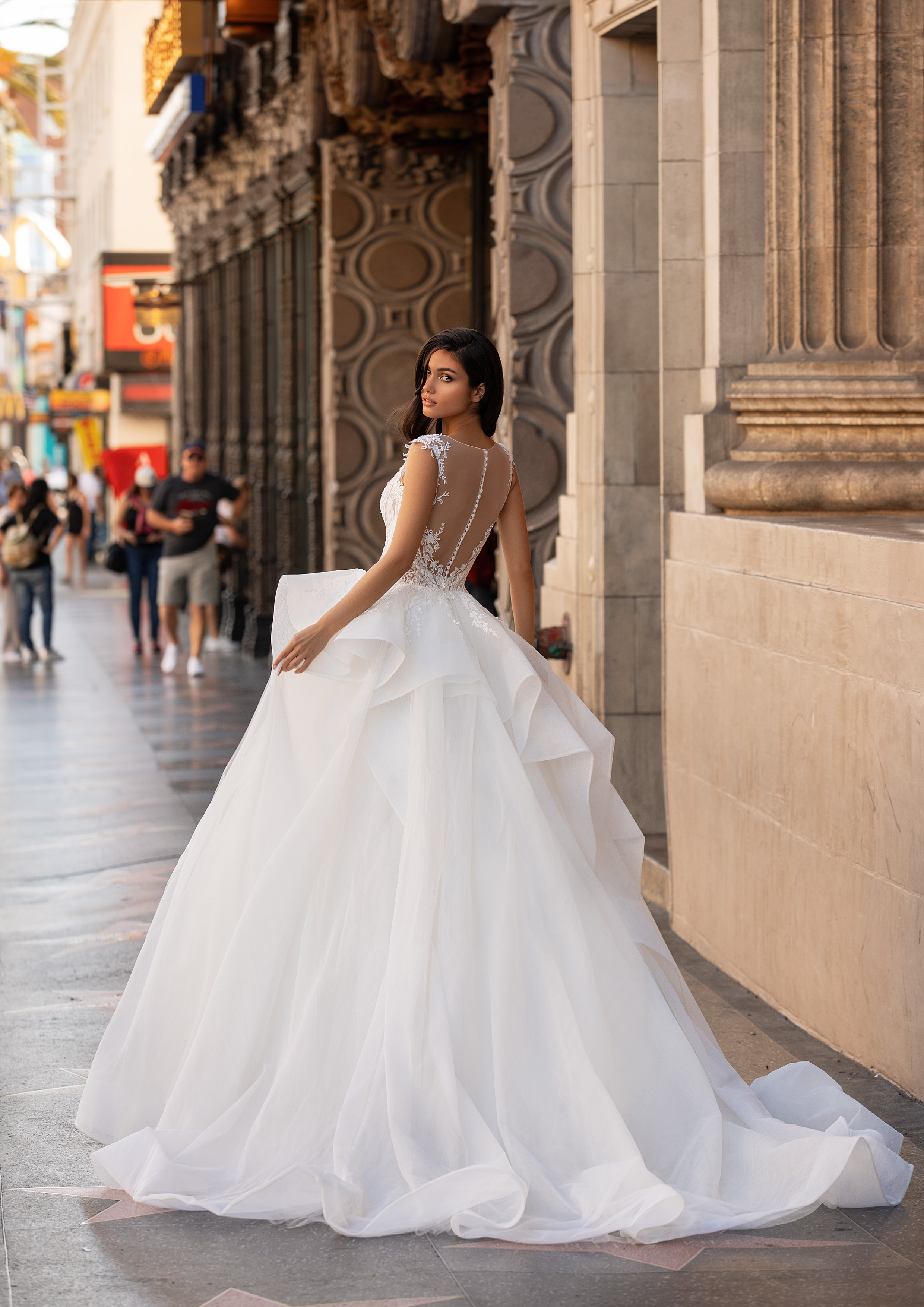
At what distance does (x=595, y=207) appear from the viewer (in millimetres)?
7484

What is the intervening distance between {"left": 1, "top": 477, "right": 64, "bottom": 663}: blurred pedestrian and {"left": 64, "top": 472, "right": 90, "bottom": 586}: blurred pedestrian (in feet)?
34.0

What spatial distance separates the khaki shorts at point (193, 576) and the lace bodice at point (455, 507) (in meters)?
11.2

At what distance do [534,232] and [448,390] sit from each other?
4767 mm

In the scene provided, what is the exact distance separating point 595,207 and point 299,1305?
5247mm

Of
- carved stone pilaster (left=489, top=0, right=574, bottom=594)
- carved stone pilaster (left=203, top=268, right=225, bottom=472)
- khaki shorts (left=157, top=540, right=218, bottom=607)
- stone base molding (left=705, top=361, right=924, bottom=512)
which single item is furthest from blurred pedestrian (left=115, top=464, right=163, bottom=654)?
stone base molding (left=705, top=361, right=924, bottom=512)

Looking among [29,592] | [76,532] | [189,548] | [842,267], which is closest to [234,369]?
[29,592]

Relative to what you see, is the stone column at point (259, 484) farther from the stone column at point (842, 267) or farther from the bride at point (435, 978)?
the bride at point (435, 978)

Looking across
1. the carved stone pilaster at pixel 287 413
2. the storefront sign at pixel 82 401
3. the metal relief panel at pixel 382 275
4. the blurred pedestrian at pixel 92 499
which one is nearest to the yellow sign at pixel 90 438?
the storefront sign at pixel 82 401

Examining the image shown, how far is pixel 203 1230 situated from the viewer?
3.79 m

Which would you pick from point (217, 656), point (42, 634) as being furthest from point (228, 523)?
point (42, 634)

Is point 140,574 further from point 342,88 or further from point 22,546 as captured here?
point 342,88

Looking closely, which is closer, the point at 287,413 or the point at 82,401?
the point at 287,413

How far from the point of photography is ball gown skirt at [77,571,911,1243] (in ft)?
12.5

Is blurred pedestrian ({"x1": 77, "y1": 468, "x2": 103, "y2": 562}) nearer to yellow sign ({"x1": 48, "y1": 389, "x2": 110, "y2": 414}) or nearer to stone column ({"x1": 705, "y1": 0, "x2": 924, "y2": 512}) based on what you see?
yellow sign ({"x1": 48, "y1": 389, "x2": 110, "y2": 414})
